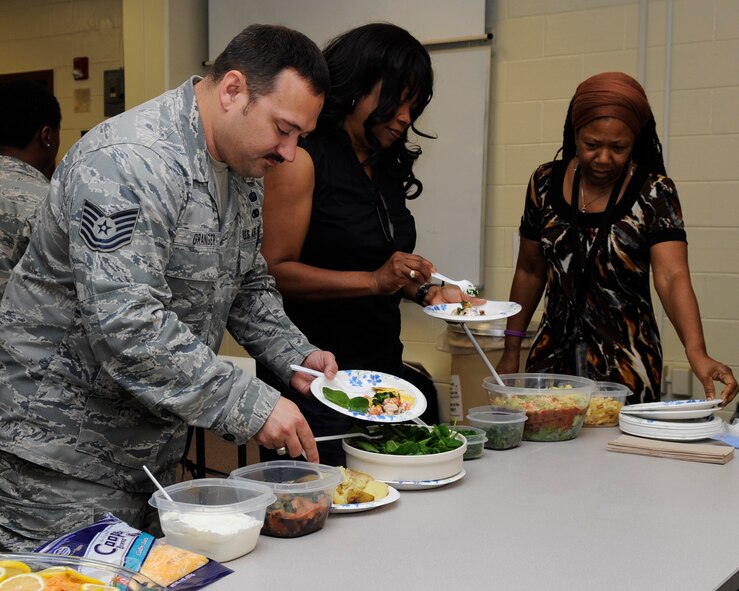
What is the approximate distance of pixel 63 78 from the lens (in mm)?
5281

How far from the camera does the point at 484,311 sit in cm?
220

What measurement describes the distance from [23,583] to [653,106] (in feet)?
11.1

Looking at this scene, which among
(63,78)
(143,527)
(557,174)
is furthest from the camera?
(63,78)

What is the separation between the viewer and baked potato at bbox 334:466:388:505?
1.58 meters

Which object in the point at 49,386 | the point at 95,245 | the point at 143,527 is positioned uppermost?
the point at 95,245

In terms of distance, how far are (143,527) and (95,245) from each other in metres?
0.65

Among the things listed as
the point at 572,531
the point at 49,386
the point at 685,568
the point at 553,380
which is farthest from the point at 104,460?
the point at 553,380

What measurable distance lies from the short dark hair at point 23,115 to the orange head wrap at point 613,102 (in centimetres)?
177

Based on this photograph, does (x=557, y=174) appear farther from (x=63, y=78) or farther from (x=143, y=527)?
→ (x=63, y=78)

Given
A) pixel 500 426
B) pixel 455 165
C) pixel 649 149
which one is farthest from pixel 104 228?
pixel 455 165

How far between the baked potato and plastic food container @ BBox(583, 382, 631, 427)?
0.87 metres

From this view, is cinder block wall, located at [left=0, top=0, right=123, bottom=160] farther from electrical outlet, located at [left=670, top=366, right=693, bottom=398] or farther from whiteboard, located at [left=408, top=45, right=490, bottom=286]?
electrical outlet, located at [left=670, top=366, right=693, bottom=398]

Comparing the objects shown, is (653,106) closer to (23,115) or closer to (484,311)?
(484,311)

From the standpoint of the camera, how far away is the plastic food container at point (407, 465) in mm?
1714
